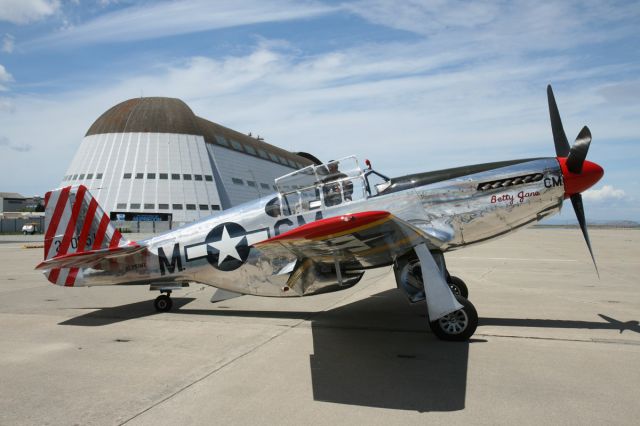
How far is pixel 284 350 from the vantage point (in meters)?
5.73

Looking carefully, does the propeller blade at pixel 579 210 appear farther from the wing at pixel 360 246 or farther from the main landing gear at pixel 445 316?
the wing at pixel 360 246

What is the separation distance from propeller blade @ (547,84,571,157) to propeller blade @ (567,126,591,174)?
2.47 ft

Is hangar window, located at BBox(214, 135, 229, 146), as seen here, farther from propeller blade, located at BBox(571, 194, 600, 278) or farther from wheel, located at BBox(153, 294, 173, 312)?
propeller blade, located at BBox(571, 194, 600, 278)

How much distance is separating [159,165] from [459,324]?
53.2 meters

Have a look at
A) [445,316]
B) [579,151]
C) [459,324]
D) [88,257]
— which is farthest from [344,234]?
[88,257]

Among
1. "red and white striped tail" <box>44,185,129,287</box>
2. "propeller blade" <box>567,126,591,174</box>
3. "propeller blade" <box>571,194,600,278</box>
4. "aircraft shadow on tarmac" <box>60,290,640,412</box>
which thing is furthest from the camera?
"red and white striped tail" <box>44,185,129,287</box>

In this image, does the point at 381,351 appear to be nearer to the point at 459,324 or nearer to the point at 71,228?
the point at 459,324

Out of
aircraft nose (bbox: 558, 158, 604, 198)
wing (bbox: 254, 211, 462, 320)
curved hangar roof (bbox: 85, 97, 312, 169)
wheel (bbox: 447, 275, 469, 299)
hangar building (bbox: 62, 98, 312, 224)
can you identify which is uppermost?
curved hangar roof (bbox: 85, 97, 312, 169)

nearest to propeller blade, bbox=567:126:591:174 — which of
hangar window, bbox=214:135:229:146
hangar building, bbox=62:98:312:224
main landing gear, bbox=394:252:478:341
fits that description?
main landing gear, bbox=394:252:478:341

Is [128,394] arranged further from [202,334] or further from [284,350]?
[202,334]

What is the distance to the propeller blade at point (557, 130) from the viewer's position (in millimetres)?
7383

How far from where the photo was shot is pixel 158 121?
57750 millimetres

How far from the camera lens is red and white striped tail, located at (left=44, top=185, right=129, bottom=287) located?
827 centimetres

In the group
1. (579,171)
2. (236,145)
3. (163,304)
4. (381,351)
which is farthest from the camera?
(236,145)
